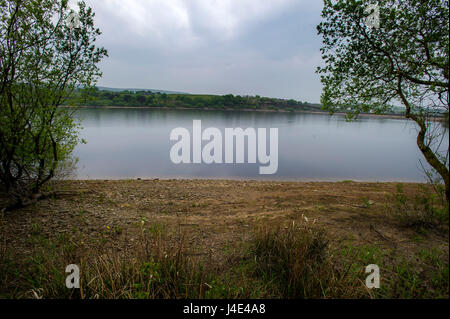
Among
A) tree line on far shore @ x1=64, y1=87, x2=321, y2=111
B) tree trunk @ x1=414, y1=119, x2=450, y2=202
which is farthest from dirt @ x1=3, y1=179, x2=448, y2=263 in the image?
tree line on far shore @ x1=64, y1=87, x2=321, y2=111

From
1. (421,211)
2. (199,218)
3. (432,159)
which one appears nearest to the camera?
(421,211)

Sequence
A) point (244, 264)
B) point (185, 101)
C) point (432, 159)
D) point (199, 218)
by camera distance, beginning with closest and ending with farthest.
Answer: point (244, 264), point (432, 159), point (199, 218), point (185, 101)

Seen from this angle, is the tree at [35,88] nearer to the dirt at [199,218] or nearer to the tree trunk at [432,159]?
the dirt at [199,218]

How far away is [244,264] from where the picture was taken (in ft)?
13.9

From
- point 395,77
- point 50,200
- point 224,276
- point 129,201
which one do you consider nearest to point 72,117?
point 50,200

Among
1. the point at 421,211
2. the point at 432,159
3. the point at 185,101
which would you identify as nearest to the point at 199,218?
the point at 421,211

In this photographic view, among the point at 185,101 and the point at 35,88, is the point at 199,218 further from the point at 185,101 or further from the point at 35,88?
the point at 185,101

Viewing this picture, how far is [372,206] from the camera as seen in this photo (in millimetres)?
6898

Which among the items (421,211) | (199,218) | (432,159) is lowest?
(199,218)

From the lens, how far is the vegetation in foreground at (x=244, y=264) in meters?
2.96

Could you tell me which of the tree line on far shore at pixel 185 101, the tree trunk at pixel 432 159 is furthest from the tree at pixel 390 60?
the tree line on far shore at pixel 185 101

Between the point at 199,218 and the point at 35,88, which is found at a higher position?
the point at 35,88

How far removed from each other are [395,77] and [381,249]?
4505 millimetres

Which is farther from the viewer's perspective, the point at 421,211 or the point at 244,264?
the point at 244,264
